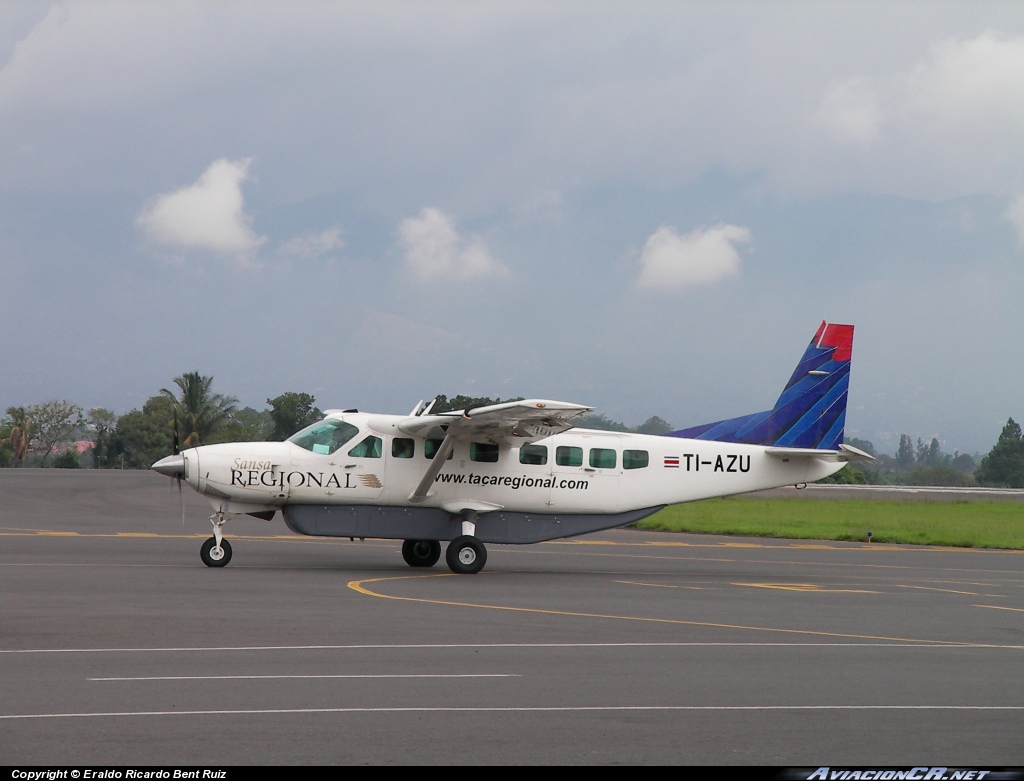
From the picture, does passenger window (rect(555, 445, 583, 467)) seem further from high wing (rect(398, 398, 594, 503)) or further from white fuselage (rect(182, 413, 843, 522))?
high wing (rect(398, 398, 594, 503))

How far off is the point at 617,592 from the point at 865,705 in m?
8.47

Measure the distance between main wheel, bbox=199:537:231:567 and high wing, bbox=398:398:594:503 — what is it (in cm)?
341

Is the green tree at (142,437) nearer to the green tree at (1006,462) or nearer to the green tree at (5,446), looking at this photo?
the green tree at (5,446)

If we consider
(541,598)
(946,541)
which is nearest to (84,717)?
(541,598)

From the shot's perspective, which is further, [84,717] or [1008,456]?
[1008,456]

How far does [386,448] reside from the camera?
805 inches

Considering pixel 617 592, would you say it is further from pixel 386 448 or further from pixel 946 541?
pixel 946 541

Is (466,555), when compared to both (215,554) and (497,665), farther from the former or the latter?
(497,665)

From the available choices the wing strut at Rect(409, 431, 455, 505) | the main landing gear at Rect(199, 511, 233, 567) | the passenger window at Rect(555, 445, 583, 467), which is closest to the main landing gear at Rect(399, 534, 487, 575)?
the main landing gear at Rect(199, 511, 233, 567)

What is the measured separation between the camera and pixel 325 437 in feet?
66.9

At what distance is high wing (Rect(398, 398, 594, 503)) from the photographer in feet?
60.5

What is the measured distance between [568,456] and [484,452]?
1724 mm

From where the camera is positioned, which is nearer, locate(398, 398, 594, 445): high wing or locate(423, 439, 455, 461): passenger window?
locate(398, 398, 594, 445): high wing

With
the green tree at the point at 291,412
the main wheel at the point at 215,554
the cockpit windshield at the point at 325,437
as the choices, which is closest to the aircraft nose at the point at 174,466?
the main wheel at the point at 215,554
